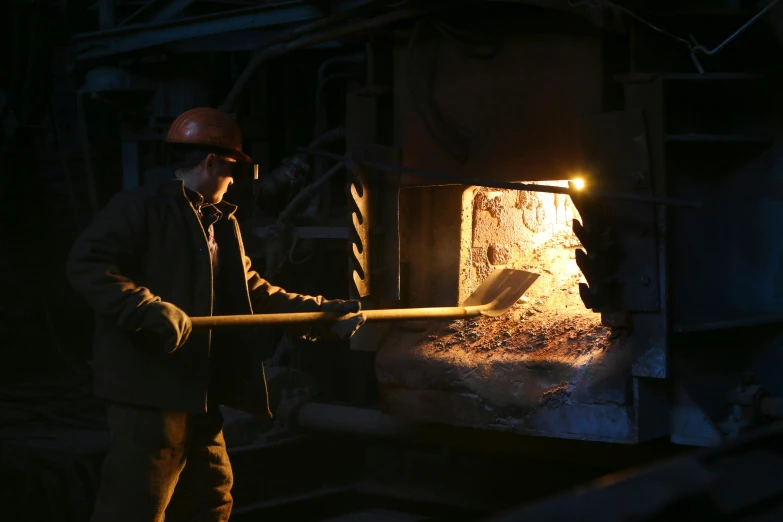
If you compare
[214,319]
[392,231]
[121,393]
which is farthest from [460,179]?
[121,393]

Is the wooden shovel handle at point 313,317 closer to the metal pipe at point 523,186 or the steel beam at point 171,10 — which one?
the metal pipe at point 523,186

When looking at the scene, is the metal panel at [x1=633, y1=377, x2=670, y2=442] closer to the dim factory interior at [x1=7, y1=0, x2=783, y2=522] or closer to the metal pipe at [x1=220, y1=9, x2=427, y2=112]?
the dim factory interior at [x1=7, y1=0, x2=783, y2=522]

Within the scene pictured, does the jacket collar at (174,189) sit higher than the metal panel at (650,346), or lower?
higher

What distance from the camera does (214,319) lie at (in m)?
3.24

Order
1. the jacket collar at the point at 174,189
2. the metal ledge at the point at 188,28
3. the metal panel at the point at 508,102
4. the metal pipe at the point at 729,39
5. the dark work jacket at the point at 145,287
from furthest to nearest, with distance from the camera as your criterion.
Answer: the metal ledge at the point at 188,28 → the metal panel at the point at 508,102 → the metal pipe at the point at 729,39 → the jacket collar at the point at 174,189 → the dark work jacket at the point at 145,287

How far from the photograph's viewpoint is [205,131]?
3529 millimetres

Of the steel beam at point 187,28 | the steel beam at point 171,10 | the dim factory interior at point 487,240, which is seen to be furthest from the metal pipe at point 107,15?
the steel beam at point 171,10

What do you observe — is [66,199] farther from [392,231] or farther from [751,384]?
[751,384]

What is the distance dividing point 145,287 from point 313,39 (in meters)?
1.95

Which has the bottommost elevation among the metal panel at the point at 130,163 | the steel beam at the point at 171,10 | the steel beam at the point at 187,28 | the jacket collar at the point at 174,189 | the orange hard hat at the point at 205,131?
the jacket collar at the point at 174,189

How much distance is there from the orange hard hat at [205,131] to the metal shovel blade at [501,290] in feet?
4.51

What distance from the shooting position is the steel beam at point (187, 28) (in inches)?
208

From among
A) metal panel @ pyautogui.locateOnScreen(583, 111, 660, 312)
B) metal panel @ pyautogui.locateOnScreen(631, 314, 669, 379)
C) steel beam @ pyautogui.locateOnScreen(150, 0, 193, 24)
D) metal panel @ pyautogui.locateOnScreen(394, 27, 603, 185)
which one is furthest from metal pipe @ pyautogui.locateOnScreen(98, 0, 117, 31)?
metal panel @ pyautogui.locateOnScreen(631, 314, 669, 379)

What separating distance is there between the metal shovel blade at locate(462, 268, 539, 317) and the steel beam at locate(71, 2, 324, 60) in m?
1.63
